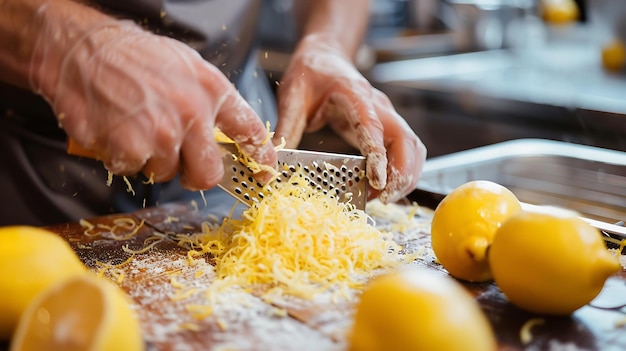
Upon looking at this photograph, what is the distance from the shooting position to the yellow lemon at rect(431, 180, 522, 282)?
1.02 metres

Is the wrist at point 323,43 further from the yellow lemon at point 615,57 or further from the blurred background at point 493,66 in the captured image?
the yellow lemon at point 615,57

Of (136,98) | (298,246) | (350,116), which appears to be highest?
(136,98)

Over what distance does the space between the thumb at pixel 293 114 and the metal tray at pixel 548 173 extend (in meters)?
0.30

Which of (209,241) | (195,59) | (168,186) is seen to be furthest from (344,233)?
(168,186)

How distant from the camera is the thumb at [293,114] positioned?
1.48 metres

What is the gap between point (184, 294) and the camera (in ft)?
3.27

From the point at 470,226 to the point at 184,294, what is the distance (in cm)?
43

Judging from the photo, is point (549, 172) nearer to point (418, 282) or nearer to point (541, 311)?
point (541, 311)

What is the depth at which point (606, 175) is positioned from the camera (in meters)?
1.63

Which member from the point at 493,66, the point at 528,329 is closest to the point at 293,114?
the point at 528,329

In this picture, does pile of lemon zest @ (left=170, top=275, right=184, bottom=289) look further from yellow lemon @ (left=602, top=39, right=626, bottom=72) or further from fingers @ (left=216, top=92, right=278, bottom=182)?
yellow lemon @ (left=602, top=39, right=626, bottom=72)

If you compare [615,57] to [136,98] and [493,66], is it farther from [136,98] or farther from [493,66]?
[136,98]

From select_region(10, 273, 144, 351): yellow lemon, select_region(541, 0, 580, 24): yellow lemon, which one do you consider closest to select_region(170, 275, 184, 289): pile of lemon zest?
select_region(10, 273, 144, 351): yellow lemon

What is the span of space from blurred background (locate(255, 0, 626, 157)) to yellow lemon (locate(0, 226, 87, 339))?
82 cm
